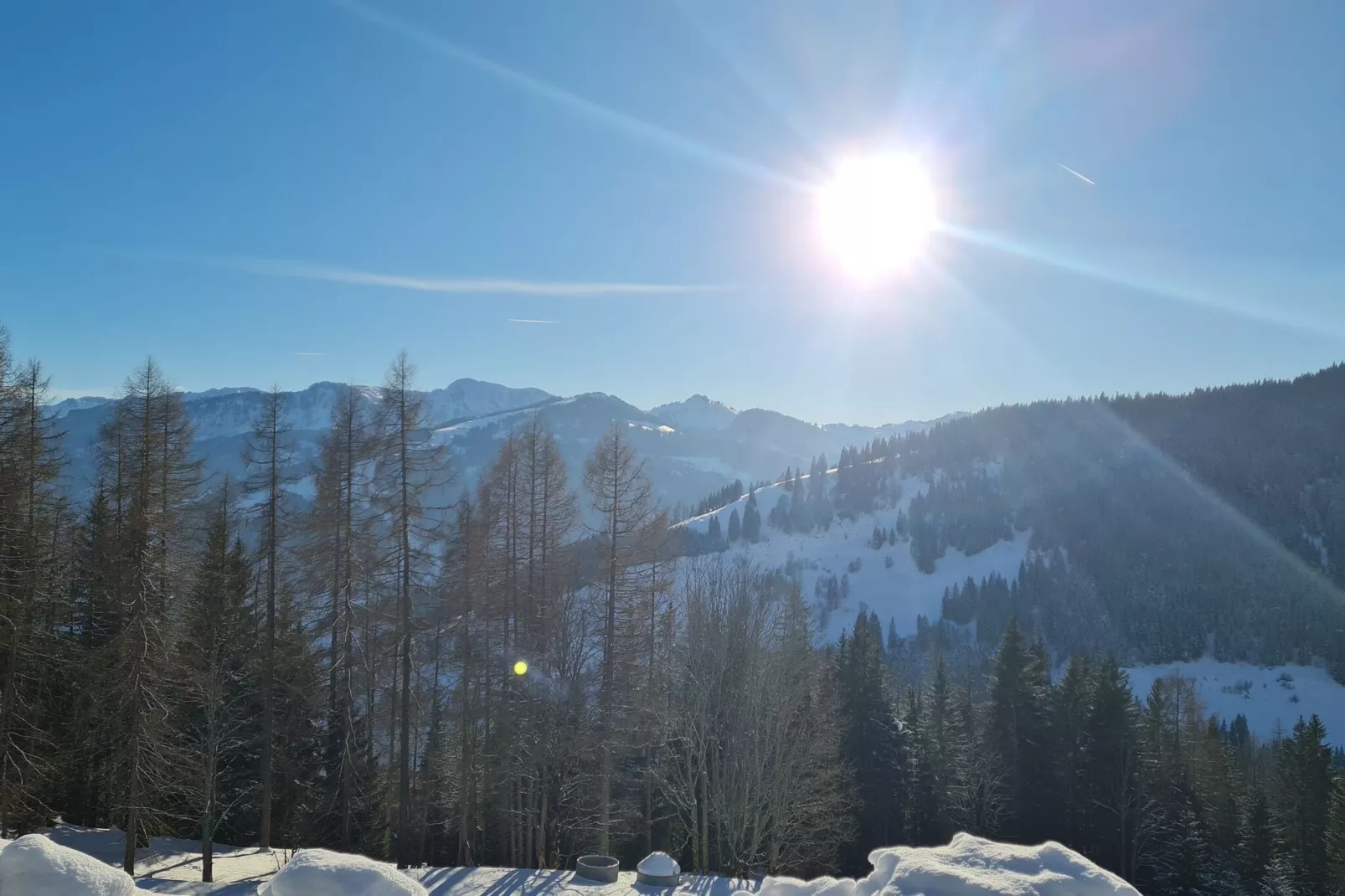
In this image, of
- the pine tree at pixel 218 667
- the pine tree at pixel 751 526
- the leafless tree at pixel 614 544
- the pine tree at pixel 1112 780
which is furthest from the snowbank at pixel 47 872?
the pine tree at pixel 751 526

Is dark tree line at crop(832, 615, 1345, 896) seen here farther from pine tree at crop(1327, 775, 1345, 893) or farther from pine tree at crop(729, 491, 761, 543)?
pine tree at crop(729, 491, 761, 543)

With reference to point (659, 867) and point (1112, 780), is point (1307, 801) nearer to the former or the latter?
point (1112, 780)

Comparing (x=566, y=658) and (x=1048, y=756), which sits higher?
(x=566, y=658)

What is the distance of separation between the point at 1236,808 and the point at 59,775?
171ft

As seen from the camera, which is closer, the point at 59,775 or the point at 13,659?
the point at 13,659

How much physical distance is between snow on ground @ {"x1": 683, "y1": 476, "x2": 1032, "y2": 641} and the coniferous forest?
118482 millimetres

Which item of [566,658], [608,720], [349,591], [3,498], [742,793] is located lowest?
[742,793]

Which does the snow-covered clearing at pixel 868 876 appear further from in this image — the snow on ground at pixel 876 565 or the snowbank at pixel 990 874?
the snow on ground at pixel 876 565

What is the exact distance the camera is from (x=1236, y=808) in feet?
133

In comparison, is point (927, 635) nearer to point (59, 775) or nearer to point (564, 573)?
point (564, 573)

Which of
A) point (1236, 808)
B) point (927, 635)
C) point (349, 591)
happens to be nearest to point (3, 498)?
point (349, 591)

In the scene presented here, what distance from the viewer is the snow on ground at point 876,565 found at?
164 metres

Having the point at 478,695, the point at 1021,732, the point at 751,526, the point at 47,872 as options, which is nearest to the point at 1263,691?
the point at 751,526

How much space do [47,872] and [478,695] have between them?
57.5 ft
